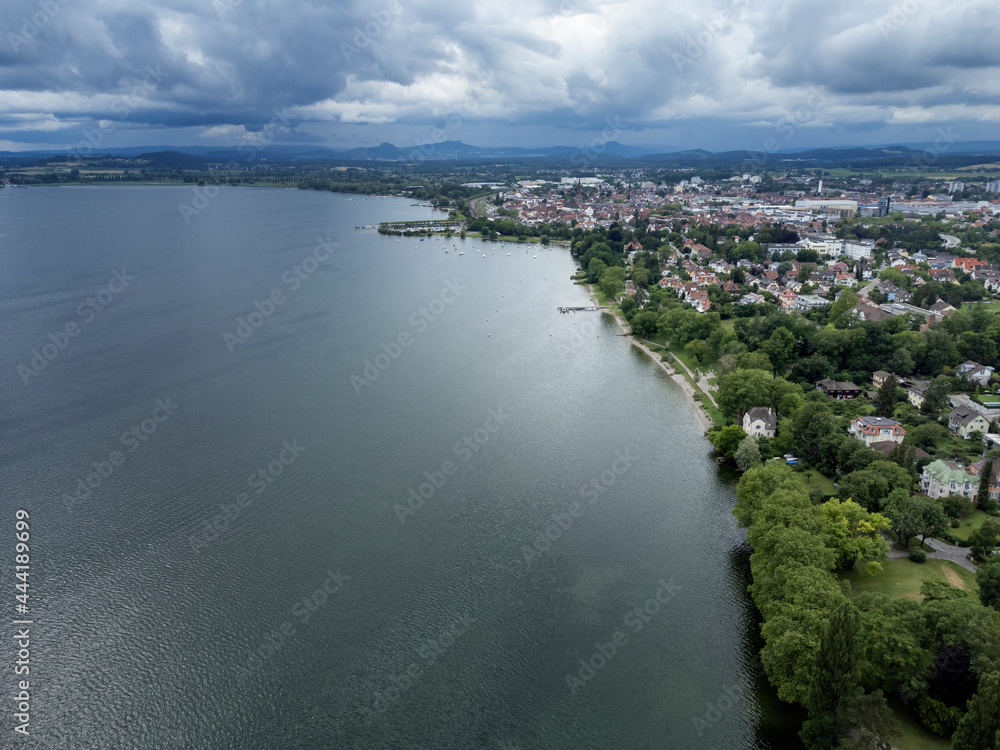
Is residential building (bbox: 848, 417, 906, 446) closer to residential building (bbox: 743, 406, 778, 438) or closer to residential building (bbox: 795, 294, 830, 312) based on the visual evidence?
residential building (bbox: 743, 406, 778, 438)

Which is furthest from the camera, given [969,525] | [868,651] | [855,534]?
[969,525]

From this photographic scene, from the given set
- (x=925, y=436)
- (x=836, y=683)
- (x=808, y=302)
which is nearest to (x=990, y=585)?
(x=836, y=683)

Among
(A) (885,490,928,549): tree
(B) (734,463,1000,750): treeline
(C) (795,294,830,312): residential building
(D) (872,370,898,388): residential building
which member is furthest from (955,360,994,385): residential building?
(B) (734,463,1000,750): treeline

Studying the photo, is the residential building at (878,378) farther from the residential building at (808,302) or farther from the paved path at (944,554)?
A: the residential building at (808,302)

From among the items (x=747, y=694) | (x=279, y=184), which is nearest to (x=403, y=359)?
(x=747, y=694)

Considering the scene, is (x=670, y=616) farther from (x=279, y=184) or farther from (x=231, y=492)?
(x=279, y=184)

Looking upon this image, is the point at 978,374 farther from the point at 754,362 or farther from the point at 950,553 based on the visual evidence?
the point at 950,553
